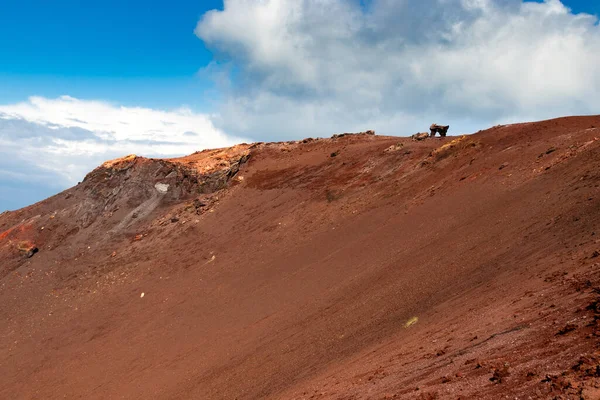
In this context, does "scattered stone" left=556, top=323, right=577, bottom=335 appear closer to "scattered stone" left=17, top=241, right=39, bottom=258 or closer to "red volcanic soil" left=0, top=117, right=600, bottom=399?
"red volcanic soil" left=0, top=117, right=600, bottom=399

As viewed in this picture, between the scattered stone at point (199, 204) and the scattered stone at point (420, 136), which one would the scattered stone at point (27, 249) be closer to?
the scattered stone at point (199, 204)

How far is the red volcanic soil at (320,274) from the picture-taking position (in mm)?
11367

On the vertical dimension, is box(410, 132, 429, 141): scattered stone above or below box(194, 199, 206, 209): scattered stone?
above

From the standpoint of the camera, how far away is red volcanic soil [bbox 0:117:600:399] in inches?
448

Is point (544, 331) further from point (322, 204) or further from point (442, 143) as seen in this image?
point (442, 143)

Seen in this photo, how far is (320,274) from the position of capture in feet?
82.6

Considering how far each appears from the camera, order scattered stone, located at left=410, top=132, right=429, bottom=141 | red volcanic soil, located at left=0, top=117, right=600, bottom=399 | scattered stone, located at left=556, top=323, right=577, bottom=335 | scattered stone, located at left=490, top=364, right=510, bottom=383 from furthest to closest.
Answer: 1. scattered stone, located at left=410, top=132, right=429, bottom=141
2. red volcanic soil, located at left=0, top=117, right=600, bottom=399
3. scattered stone, located at left=556, top=323, right=577, bottom=335
4. scattered stone, located at left=490, top=364, right=510, bottom=383

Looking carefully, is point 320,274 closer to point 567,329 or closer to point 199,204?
point 567,329

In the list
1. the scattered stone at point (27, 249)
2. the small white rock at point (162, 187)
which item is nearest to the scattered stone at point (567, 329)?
the small white rock at point (162, 187)

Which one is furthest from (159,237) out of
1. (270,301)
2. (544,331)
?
(544,331)

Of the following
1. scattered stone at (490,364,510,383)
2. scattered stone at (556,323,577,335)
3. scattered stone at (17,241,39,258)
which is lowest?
scattered stone at (490,364,510,383)

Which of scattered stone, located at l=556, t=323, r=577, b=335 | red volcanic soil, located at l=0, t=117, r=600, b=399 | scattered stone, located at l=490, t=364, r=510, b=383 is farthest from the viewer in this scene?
red volcanic soil, located at l=0, t=117, r=600, b=399

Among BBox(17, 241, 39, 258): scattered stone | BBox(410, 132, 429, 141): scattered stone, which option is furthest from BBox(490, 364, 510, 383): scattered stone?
BBox(17, 241, 39, 258): scattered stone

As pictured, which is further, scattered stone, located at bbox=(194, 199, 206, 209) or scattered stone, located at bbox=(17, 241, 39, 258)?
scattered stone, located at bbox=(194, 199, 206, 209)
